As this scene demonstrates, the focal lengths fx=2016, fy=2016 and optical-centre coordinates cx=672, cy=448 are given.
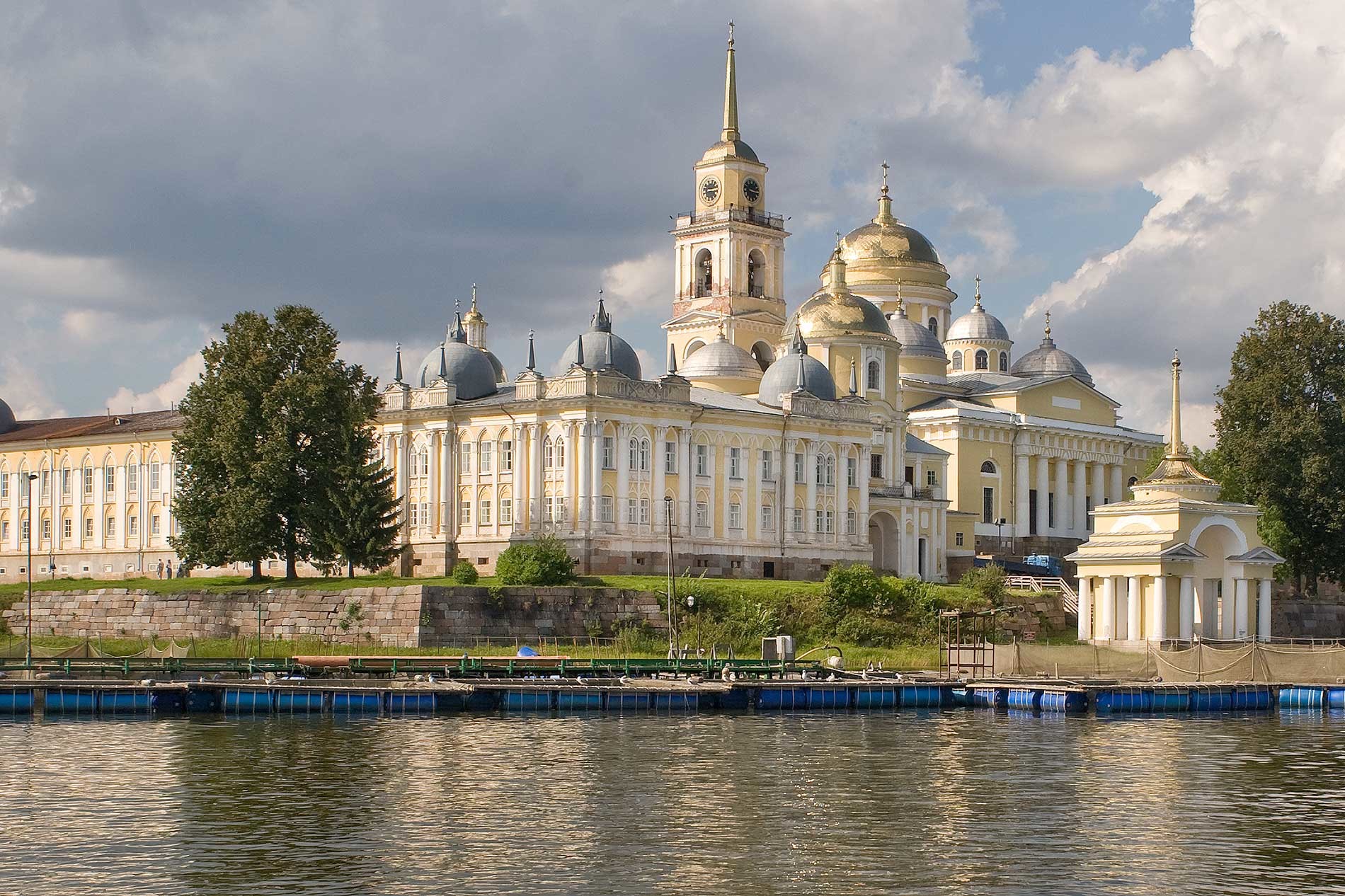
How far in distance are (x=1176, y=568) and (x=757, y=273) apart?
42142mm

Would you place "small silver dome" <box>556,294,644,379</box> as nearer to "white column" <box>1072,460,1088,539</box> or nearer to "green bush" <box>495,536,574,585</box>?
"green bush" <box>495,536,574,585</box>

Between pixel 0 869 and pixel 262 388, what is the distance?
53.2m

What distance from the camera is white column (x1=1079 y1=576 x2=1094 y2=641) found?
8312cm

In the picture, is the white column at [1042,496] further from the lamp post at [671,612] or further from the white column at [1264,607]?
the lamp post at [671,612]

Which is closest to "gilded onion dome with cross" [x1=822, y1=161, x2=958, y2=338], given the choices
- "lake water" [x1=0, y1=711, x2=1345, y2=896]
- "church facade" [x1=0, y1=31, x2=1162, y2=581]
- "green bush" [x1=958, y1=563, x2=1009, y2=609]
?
"church facade" [x1=0, y1=31, x2=1162, y2=581]

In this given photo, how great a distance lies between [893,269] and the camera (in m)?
127

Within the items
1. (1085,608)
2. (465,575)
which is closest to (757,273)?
(1085,608)

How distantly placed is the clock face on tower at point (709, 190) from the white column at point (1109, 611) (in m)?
41.5

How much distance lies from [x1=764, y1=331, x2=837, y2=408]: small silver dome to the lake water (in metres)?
42.1

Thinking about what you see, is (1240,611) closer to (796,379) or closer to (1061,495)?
(796,379)

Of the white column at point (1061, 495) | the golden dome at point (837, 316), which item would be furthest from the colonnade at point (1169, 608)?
the white column at point (1061, 495)

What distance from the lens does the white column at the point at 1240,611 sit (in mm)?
82250

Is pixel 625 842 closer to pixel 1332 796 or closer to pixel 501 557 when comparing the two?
pixel 1332 796

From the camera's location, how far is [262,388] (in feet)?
280
